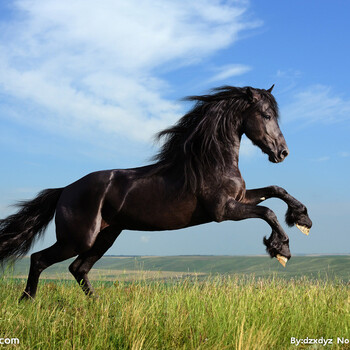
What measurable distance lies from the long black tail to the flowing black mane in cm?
187

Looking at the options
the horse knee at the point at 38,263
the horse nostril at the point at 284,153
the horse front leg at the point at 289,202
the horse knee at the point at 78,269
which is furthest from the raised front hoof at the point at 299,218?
the horse knee at the point at 38,263

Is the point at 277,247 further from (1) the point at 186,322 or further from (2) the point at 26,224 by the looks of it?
(2) the point at 26,224

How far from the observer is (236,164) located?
605 cm

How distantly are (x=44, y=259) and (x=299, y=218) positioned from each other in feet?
11.2

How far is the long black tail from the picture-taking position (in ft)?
22.8

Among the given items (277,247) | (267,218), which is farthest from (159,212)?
(277,247)

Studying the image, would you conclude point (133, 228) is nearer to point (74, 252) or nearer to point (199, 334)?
point (74, 252)

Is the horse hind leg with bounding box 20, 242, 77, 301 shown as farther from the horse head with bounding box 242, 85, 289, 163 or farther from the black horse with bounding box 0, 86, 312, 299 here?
the horse head with bounding box 242, 85, 289, 163

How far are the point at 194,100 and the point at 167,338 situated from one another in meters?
3.27

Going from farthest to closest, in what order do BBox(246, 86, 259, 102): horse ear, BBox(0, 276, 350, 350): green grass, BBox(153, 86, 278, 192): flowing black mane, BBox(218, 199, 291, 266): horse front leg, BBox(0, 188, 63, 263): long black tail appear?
→ BBox(0, 188, 63, 263): long black tail → BBox(246, 86, 259, 102): horse ear → BBox(153, 86, 278, 192): flowing black mane → BBox(218, 199, 291, 266): horse front leg → BBox(0, 276, 350, 350): green grass

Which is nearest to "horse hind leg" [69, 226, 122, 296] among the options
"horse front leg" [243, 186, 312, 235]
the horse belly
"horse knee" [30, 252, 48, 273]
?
"horse knee" [30, 252, 48, 273]

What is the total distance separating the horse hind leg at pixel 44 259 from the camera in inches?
248

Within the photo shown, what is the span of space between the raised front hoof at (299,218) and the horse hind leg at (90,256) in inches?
91.4

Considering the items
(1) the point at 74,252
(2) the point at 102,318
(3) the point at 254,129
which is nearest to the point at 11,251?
(1) the point at 74,252
